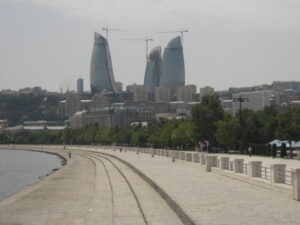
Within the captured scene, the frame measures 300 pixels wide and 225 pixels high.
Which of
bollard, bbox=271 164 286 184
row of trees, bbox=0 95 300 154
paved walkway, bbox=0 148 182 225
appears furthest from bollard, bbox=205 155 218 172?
row of trees, bbox=0 95 300 154

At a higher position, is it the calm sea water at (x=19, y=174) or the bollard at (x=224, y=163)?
the bollard at (x=224, y=163)

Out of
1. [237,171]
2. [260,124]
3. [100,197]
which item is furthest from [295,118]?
[100,197]

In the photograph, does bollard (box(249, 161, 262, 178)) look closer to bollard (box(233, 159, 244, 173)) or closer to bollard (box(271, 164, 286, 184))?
bollard (box(271, 164, 286, 184))

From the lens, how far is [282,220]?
13906mm

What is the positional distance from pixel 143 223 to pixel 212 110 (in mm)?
63470

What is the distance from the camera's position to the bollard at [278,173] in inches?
826

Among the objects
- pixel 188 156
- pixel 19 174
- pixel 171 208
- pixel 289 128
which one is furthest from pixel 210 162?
pixel 19 174

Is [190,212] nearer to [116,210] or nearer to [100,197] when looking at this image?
[116,210]

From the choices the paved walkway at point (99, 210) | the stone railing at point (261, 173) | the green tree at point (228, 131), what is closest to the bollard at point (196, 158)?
the stone railing at point (261, 173)

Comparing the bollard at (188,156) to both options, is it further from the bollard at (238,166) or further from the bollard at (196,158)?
the bollard at (238,166)

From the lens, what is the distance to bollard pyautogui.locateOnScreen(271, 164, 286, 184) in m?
21.0

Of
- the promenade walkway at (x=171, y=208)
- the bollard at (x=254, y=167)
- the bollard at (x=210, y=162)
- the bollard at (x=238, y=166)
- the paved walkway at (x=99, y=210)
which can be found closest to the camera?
the promenade walkway at (x=171, y=208)

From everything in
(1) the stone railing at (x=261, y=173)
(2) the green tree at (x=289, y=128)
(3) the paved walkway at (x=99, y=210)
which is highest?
(2) the green tree at (x=289, y=128)

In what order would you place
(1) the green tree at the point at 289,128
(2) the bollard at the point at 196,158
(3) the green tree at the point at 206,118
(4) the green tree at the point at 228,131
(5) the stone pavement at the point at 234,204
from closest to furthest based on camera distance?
1. (5) the stone pavement at the point at 234,204
2. (2) the bollard at the point at 196,158
3. (1) the green tree at the point at 289,128
4. (4) the green tree at the point at 228,131
5. (3) the green tree at the point at 206,118
